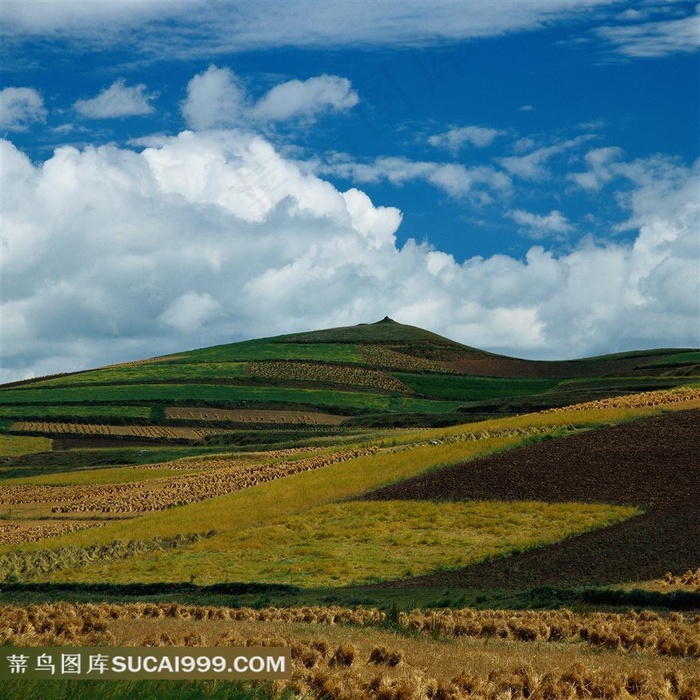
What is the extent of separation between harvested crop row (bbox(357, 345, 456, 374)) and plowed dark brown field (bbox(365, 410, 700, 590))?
9237cm

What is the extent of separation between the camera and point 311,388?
129500 millimetres

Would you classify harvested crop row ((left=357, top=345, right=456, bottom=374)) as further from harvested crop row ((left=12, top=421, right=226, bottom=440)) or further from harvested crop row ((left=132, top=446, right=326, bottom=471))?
harvested crop row ((left=132, top=446, right=326, bottom=471))

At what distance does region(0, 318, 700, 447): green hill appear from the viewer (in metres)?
102

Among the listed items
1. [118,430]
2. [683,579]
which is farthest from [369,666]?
[118,430]

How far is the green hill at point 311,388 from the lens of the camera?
10238 cm

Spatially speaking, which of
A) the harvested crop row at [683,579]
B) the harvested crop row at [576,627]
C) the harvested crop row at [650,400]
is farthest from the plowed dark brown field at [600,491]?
the harvested crop row at [576,627]

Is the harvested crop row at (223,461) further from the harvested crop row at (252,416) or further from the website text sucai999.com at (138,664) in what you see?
the website text sucai999.com at (138,664)

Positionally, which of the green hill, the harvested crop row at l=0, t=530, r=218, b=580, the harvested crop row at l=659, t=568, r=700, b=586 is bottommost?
the harvested crop row at l=659, t=568, r=700, b=586

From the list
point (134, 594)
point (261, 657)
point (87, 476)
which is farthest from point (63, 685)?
point (87, 476)

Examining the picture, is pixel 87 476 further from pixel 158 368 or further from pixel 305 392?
pixel 158 368

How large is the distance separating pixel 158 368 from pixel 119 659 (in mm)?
138922

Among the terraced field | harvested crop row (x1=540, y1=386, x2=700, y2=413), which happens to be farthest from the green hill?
harvested crop row (x1=540, y1=386, x2=700, y2=413)

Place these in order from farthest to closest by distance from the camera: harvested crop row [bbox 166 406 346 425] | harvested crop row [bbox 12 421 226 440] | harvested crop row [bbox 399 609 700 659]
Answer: harvested crop row [bbox 166 406 346 425] < harvested crop row [bbox 12 421 226 440] < harvested crop row [bbox 399 609 700 659]

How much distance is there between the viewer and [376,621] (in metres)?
21.7
